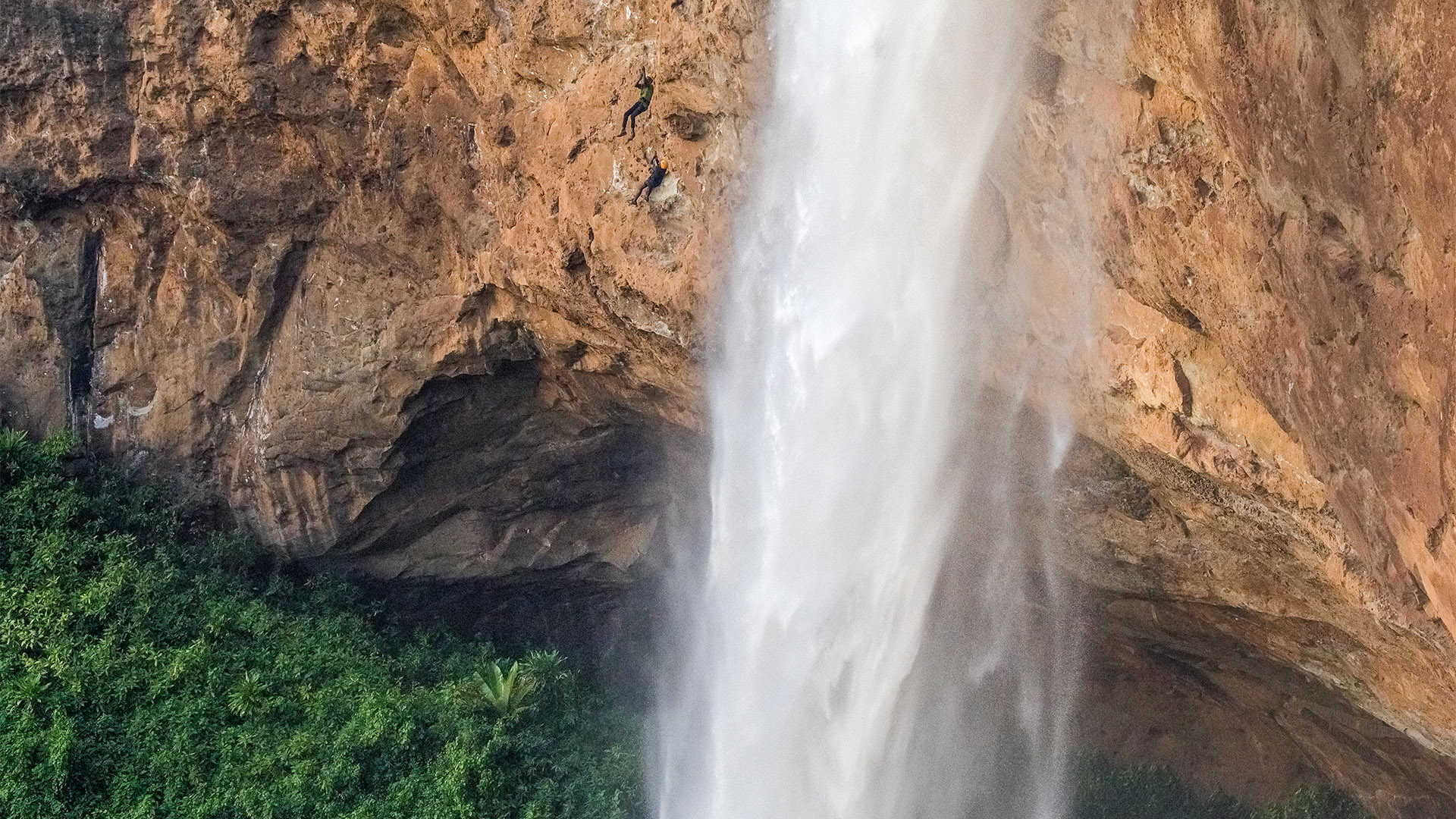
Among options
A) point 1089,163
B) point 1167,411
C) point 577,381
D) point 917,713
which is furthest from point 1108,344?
point 577,381

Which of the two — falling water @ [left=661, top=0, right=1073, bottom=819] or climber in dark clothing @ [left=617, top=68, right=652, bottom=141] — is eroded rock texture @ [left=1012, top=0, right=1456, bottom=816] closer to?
falling water @ [left=661, top=0, right=1073, bottom=819]

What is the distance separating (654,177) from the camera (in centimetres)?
903

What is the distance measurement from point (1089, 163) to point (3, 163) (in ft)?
31.0

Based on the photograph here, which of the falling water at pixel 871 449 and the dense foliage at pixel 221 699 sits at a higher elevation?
the falling water at pixel 871 449

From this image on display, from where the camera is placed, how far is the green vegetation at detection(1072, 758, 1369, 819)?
11891 mm

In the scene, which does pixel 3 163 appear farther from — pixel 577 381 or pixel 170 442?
pixel 577 381

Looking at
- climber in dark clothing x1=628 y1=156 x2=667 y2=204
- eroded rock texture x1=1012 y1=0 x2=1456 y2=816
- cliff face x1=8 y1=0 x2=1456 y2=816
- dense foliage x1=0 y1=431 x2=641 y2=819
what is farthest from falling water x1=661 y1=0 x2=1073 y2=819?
dense foliage x1=0 y1=431 x2=641 y2=819

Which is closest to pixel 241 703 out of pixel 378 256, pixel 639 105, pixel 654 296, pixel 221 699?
pixel 221 699

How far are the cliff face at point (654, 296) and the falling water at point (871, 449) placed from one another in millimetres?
364

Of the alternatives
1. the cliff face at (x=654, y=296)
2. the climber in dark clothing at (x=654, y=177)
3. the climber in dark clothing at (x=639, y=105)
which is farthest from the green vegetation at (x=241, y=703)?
the climber in dark clothing at (x=639, y=105)

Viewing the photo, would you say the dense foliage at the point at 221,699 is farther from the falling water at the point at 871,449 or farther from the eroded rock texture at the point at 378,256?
the falling water at the point at 871,449

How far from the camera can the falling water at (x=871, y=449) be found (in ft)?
26.7

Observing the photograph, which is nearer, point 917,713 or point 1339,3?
point 1339,3

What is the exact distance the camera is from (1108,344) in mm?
7738
